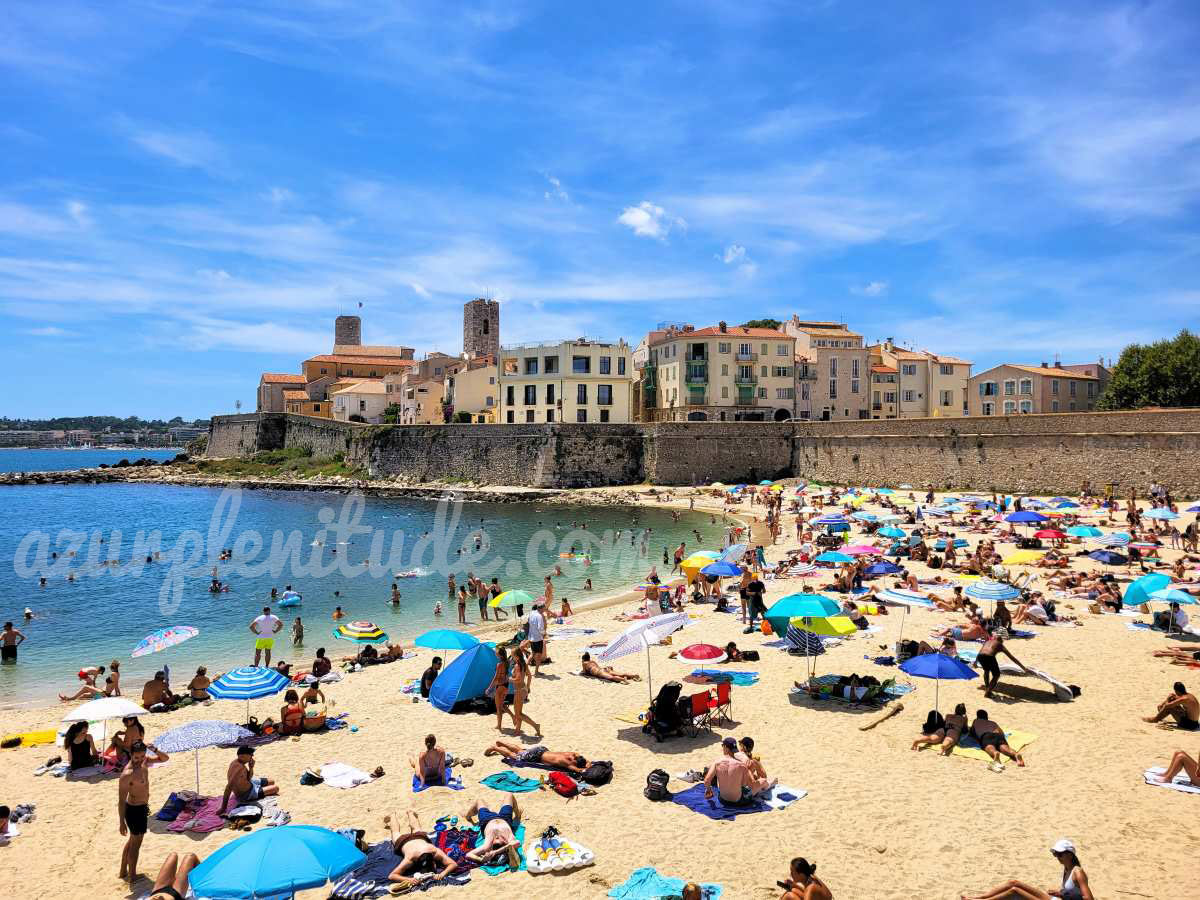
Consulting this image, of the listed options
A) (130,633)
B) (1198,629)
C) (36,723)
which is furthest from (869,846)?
(130,633)

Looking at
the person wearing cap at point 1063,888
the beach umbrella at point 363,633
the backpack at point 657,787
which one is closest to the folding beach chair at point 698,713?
the backpack at point 657,787

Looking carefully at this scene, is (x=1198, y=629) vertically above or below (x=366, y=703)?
above

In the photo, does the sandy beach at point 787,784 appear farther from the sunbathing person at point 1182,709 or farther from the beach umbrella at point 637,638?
the beach umbrella at point 637,638

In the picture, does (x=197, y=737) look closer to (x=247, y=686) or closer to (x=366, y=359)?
(x=247, y=686)

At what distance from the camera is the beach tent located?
1168cm

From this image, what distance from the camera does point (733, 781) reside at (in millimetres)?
8289

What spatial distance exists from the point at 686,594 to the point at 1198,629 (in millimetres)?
11601

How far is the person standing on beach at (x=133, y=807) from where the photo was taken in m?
7.55

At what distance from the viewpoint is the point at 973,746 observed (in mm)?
9633

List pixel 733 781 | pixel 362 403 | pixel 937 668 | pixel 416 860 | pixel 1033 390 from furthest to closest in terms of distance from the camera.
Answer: pixel 362 403, pixel 1033 390, pixel 937 668, pixel 733 781, pixel 416 860

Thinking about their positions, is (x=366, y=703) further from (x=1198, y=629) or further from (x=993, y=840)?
(x=1198, y=629)

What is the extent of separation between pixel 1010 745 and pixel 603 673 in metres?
6.49

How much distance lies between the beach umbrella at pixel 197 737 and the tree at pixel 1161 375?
53960 millimetres

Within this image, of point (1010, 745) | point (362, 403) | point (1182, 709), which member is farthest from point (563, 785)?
point (362, 403)
